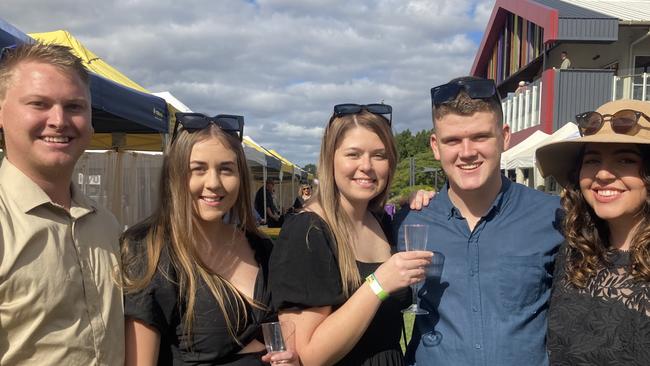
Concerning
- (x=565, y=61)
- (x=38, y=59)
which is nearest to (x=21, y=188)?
(x=38, y=59)

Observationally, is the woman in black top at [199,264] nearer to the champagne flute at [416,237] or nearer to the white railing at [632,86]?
the champagne flute at [416,237]

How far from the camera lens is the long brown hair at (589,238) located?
2.12 meters

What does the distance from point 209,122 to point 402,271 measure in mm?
1199

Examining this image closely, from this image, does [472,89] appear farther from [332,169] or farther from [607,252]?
[607,252]

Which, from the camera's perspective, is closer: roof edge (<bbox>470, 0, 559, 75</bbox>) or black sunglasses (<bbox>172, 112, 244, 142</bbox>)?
black sunglasses (<bbox>172, 112, 244, 142</bbox>)

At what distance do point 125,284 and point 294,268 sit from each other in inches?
28.0

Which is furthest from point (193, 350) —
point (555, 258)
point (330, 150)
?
point (555, 258)

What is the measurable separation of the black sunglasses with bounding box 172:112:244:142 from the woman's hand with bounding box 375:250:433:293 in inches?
41.5

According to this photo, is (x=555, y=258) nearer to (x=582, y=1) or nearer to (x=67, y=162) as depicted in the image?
(x=67, y=162)

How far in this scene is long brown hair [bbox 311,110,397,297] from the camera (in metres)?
2.48

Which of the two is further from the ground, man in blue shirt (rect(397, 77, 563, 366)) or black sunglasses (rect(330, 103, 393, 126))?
black sunglasses (rect(330, 103, 393, 126))

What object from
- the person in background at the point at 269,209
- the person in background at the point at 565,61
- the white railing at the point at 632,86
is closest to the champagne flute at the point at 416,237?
the person in background at the point at 269,209

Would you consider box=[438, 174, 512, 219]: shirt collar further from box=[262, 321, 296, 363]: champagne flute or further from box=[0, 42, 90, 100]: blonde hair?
box=[0, 42, 90, 100]: blonde hair

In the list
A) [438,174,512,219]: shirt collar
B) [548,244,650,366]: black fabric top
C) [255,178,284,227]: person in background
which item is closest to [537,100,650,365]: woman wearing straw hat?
[548,244,650,366]: black fabric top
